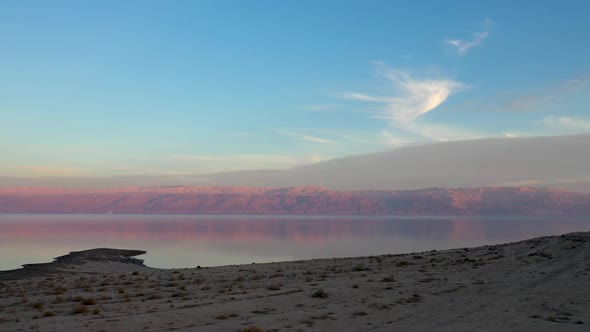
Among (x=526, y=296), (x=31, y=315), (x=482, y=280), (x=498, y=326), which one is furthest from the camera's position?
(x=482, y=280)

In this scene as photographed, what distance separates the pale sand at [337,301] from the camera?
1156 cm

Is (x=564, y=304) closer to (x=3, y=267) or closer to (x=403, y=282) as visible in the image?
(x=403, y=282)

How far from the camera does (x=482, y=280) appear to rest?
1852 centimetres

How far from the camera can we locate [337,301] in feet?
48.1

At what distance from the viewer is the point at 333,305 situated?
1399 cm

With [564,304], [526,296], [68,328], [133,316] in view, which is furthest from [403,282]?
[68,328]

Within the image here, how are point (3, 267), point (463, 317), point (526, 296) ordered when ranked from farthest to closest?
point (3, 267) → point (526, 296) → point (463, 317)

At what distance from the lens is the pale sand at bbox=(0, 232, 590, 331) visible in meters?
11.6

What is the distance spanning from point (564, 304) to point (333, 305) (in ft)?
20.9

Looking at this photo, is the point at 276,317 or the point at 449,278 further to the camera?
the point at 449,278

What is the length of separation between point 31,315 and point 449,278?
47.6 feet

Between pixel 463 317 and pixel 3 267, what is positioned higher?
pixel 463 317

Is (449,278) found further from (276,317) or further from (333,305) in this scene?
(276,317)

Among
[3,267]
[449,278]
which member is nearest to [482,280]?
[449,278]
